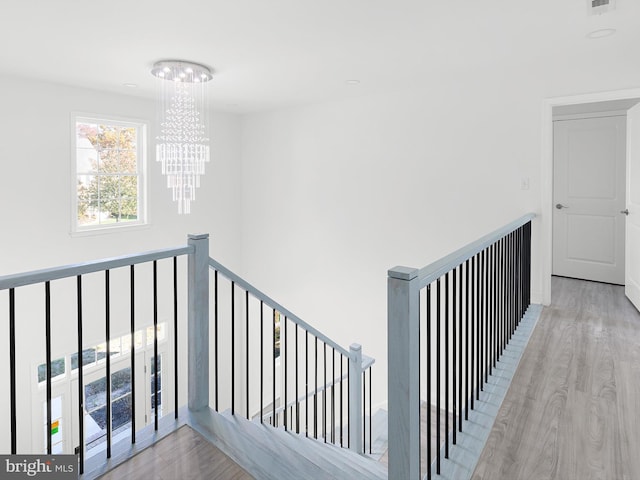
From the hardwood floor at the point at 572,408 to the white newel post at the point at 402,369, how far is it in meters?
0.57

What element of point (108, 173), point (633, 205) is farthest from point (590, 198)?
point (108, 173)

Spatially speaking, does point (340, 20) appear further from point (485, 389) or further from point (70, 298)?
point (70, 298)

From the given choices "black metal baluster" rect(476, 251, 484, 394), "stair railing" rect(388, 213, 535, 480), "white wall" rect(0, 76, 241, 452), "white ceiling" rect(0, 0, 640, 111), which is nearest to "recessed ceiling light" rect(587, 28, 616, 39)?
"white ceiling" rect(0, 0, 640, 111)

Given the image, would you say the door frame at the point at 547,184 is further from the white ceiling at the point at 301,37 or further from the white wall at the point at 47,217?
the white wall at the point at 47,217

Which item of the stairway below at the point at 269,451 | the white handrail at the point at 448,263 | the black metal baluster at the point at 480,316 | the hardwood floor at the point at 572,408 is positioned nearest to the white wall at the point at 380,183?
the hardwood floor at the point at 572,408

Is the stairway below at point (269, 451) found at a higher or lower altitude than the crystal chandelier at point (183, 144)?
lower

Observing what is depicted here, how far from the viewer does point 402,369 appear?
129 centimetres

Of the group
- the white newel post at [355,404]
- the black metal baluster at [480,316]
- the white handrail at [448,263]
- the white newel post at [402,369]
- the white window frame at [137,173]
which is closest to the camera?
the white newel post at [402,369]

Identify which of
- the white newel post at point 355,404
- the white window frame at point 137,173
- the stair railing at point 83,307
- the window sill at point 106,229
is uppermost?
the white window frame at point 137,173

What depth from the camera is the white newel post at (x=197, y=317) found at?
210cm

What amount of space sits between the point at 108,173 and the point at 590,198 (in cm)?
580

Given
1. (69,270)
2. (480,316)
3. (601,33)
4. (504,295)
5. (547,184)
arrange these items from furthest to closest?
(547,184) → (601,33) → (504,295) → (480,316) → (69,270)

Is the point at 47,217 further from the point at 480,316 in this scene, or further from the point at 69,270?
the point at 480,316

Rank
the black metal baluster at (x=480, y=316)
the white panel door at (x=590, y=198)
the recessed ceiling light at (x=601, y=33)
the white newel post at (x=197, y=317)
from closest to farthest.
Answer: the white newel post at (x=197, y=317)
the black metal baluster at (x=480, y=316)
the recessed ceiling light at (x=601, y=33)
the white panel door at (x=590, y=198)
